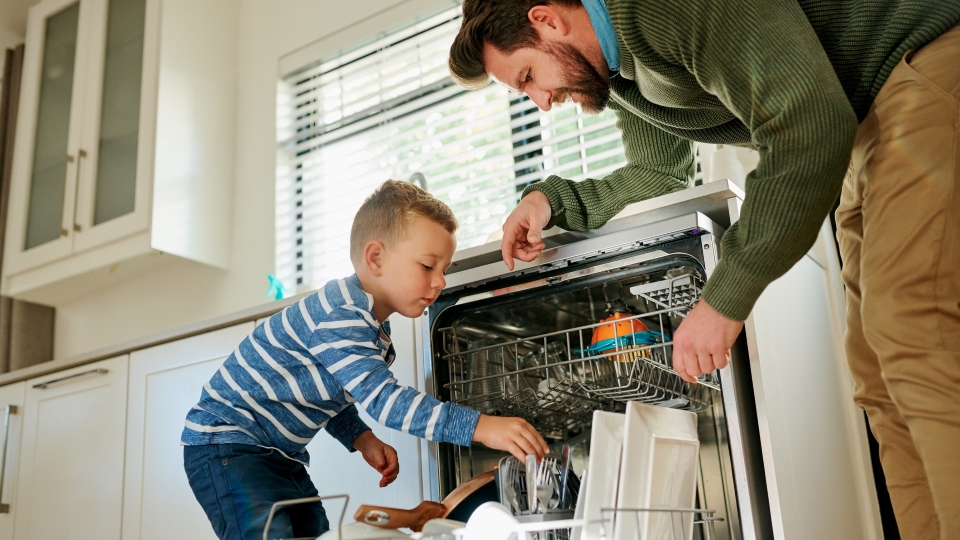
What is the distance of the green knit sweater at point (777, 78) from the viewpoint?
964mm

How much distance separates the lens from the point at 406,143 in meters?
2.73

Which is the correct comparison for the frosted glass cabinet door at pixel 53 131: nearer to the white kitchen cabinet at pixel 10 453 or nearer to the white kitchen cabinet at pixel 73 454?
the white kitchen cabinet at pixel 10 453

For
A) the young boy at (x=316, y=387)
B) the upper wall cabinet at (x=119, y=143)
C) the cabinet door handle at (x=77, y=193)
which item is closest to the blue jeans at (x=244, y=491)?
the young boy at (x=316, y=387)

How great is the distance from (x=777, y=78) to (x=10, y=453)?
213 centimetres

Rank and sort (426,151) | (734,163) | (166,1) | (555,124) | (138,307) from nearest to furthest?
1. (734,163)
2. (555,124)
3. (426,151)
4. (166,1)
5. (138,307)

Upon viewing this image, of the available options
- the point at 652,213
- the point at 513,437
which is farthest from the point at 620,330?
the point at 513,437

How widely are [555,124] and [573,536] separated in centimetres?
159

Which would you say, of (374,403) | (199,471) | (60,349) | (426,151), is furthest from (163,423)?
(60,349)

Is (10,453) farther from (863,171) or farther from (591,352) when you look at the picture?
(863,171)

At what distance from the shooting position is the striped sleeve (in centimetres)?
124

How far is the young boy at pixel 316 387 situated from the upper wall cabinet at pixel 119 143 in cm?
136

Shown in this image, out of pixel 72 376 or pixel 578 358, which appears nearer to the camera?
pixel 578 358

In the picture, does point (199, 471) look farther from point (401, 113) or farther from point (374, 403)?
point (401, 113)

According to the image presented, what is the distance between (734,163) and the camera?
1.94 meters
